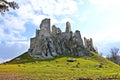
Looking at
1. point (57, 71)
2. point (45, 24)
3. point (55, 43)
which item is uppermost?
point (45, 24)

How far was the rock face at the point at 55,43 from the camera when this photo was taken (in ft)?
520

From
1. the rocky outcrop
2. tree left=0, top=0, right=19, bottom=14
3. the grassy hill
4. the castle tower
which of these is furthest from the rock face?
tree left=0, top=0, right=19, bottom=14

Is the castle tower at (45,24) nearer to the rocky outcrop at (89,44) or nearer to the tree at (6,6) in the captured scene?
the rocky outcrop at (89,44)

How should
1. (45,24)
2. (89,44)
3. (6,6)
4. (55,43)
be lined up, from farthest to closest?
(89,44) < (45,24) < (55,43) < (6,6)

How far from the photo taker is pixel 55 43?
16475 centimetres

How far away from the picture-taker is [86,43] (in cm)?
17775

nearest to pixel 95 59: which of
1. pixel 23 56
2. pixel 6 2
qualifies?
pixel 23 56

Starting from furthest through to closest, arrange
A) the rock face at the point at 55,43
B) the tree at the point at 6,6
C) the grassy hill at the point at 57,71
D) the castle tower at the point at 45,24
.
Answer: the castle tower at the point at 45,24
the rock face at the point at 55,43
the grassy hill at the point at 57,71
the tree at the point at 6,6

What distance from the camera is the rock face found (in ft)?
520

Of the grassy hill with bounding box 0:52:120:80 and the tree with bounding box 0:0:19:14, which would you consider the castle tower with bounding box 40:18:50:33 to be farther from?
the tree with bounding box 0:0:19:14

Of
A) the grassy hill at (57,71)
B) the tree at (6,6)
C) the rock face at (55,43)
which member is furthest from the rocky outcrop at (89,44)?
the tree at (6,6)

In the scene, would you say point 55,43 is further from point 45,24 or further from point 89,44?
point 89,44

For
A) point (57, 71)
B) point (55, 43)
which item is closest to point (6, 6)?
point (57, 71)

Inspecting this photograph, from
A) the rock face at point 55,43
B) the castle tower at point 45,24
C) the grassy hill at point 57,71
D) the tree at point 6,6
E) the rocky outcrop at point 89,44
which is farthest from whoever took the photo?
the rocky outcrop at point 89,44
